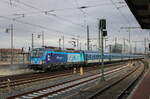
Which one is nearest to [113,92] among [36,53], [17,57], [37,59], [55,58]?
[37,59]

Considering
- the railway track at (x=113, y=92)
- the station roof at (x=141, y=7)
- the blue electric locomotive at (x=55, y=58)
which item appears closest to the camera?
the station roof at (x=141, y=7)

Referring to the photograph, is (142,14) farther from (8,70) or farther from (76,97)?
(8,70)

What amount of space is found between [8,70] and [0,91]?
1935 cm

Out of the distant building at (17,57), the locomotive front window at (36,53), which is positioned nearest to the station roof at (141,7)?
the locomotive front window at (36,53)

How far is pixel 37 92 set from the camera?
608 inches

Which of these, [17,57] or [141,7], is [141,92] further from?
[17,57]

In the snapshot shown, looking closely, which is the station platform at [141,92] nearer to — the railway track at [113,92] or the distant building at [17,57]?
the railway track at [113,92]

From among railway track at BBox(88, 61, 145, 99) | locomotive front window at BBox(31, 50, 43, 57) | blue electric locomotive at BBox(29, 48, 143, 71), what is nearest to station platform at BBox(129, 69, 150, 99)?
railway track at BBox(88, 61, 145, 99)

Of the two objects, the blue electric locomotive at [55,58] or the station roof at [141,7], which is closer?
the station roof at [141,7]

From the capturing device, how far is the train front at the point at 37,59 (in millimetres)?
30172

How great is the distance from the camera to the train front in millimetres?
30172

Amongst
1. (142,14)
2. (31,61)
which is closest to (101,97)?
(142,14)

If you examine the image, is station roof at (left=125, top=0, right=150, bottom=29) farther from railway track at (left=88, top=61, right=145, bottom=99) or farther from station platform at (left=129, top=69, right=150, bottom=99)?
railway track at (left=88, top=61, right=145, bottom=99)

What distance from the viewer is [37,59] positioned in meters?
30.5
